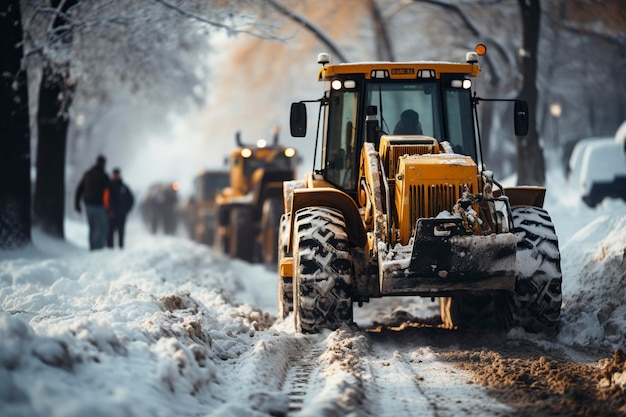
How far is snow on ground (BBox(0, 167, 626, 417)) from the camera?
6.01 meters

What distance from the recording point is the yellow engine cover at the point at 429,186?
948 cm

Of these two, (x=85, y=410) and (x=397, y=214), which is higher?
(x=397, y=214)

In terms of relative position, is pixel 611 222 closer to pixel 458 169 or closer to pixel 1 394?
pixel 458 169

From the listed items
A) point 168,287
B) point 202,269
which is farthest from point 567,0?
point 168,287

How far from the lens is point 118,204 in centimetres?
2309

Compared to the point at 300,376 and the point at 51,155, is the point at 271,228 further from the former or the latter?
the point at 300,376

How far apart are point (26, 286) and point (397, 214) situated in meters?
5.39

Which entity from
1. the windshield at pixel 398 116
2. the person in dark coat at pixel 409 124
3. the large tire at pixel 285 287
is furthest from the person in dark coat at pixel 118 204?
the person in dark coat at pixel 409 124

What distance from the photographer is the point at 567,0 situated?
27.9 metres

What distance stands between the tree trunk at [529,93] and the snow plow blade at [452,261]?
1367 centimetres

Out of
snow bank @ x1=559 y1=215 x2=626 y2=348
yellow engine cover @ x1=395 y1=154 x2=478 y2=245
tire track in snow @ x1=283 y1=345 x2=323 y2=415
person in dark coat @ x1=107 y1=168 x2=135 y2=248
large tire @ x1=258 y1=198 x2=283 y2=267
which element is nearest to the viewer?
tire track in snow @ x1=283 y1=345 x2=323 y2=415

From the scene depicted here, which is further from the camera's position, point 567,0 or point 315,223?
point 567,0

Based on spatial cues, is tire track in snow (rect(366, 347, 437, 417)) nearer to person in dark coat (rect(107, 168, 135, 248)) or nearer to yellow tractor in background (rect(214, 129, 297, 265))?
yellow tractor in background (rect(214, 129, 297, 265))

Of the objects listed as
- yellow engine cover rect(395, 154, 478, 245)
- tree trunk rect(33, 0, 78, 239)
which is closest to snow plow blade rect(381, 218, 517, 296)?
yellow engine cover rect(395, 154, 478, 245)
